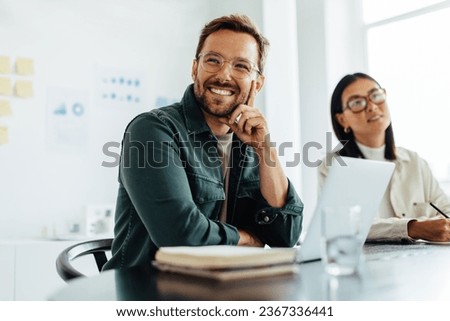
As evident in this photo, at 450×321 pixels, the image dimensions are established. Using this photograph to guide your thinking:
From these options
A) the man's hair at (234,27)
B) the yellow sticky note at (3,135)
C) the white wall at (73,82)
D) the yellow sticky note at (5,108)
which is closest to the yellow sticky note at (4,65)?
the white wall at (73,82)

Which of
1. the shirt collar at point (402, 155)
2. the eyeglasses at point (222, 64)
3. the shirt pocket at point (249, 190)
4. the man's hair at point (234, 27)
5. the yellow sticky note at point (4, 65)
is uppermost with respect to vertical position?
the yellow sticky note at point (4, 65)

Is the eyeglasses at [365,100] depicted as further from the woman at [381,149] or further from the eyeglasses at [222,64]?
the eyeglasses at [222,64]

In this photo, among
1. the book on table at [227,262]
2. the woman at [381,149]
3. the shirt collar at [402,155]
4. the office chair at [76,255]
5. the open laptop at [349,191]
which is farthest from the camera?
the shirt collar at [402,155]

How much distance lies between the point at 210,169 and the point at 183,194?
0.26 meters

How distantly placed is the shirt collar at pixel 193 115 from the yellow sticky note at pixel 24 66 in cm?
180

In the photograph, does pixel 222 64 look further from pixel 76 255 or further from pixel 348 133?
pixel 348 133

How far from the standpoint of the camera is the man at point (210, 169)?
117 centimetres

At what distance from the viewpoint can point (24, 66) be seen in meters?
2.98

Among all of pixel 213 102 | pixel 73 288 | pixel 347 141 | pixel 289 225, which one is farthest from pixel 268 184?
pixel 347 141

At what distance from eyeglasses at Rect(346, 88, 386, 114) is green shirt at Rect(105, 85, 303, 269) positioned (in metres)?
0.75

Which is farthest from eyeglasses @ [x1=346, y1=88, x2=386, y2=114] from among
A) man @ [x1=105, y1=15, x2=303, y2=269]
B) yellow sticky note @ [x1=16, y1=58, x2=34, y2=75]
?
yellow sticky note @ [x1=16, y1=58, x2=34, y2=75]

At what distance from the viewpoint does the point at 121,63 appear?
332 centimetres

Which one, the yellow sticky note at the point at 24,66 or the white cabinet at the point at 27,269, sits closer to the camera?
the white cabinet at the point at 27,269

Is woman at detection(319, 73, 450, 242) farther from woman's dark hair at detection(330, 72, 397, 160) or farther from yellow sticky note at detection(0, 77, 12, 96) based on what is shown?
yellow sticky note at detection(0, 77, 12, 96)
